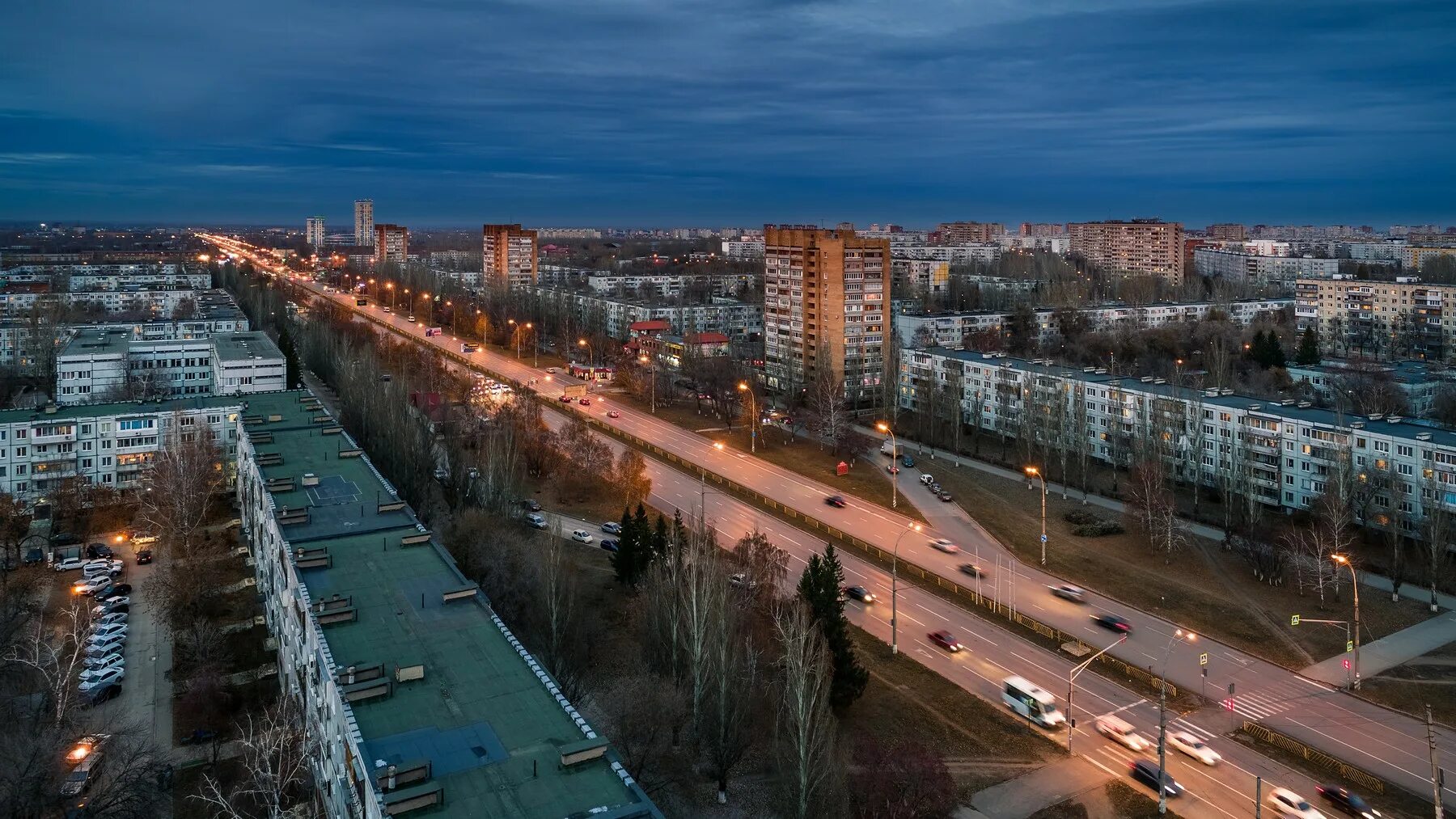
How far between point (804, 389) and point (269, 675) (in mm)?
32117

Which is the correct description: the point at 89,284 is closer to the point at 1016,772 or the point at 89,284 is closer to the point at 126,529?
the point at 126,529

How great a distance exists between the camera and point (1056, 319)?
7131cm

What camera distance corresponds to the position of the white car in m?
18.4

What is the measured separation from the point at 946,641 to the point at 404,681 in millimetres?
13346

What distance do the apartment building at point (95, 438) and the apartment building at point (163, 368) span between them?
7.00m

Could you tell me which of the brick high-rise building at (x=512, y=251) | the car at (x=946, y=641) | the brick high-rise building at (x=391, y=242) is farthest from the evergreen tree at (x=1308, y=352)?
the brick high-rise building at (x=391, y=242)

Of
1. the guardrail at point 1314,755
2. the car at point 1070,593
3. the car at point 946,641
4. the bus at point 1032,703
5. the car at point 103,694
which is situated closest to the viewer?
the guardrail at point 1314,755

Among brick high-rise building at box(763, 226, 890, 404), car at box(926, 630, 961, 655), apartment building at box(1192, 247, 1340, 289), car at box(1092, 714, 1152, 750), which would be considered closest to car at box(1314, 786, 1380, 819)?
car at box(1092, 714, 1152, 750)

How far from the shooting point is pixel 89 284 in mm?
88438

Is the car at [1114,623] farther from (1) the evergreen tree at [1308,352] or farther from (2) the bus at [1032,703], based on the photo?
(1) the evergreen tree at [1308,352]

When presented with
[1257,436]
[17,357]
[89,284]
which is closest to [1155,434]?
[1257,436]

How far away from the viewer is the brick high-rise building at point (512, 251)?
334 ft

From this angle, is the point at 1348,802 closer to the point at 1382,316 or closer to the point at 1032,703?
the point at 1032,703

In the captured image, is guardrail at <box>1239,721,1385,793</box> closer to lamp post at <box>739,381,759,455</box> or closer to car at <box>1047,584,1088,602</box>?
car at <box>1047,584,1088,602</box>
